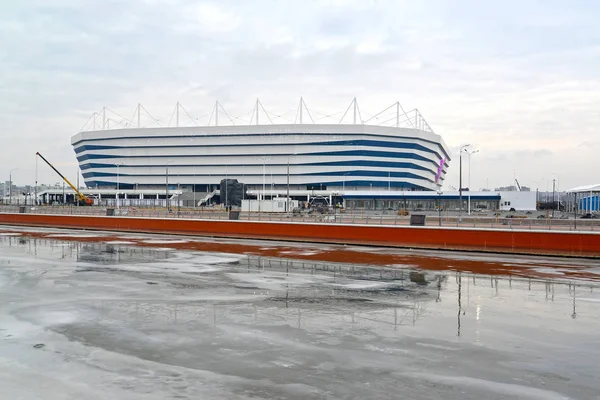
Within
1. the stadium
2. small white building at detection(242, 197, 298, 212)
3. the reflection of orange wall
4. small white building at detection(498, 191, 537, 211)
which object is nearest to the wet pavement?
the reflection of orange wall

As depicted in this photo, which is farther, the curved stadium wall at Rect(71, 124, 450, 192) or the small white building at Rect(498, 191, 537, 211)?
the curved stadium wall at Rect(71, 124, 450, 192)

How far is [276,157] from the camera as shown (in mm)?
167500

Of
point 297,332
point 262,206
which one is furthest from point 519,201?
point 297,332

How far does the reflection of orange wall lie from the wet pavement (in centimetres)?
588

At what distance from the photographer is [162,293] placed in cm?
1638

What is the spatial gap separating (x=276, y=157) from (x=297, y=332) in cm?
15655

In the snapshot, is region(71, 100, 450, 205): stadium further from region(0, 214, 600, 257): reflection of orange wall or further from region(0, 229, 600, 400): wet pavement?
region(0, 229, 600, 400): wet pavement

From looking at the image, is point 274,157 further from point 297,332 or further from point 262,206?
point 297,332

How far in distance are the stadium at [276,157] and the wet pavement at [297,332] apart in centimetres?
13371

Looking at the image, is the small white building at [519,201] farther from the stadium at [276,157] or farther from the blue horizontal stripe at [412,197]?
the stadium at [276,157]

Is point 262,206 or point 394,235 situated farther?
point 262,206

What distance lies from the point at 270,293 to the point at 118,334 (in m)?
5.87

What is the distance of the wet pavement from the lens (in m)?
8.50

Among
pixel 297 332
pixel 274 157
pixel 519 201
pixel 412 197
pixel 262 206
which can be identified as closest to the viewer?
pixel 297 332
